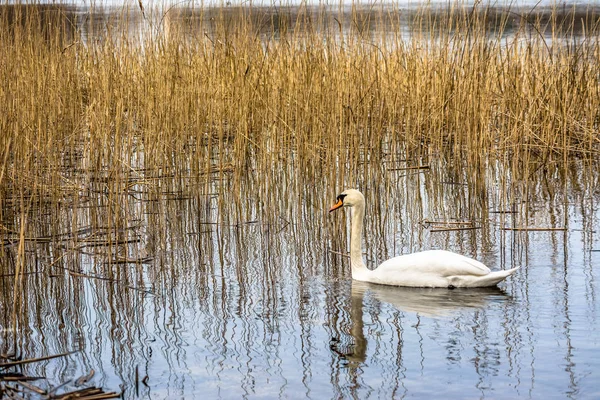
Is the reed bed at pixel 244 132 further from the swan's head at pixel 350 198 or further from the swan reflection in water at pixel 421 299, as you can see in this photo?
the swan reflection in water at pixel 421 299

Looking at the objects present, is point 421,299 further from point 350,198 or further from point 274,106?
point 274,106

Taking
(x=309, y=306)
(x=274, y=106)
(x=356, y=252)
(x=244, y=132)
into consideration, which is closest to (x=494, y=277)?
(x=356, y=252)

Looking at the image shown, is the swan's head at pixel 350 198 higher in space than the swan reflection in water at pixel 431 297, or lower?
higher

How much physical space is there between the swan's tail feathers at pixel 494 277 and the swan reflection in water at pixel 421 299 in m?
0.04

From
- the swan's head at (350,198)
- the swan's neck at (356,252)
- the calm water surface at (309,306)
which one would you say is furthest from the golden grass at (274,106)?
the swan's neck at (356,252)

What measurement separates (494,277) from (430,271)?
0.36 meters

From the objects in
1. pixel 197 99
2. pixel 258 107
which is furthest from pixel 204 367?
pixel 258 107

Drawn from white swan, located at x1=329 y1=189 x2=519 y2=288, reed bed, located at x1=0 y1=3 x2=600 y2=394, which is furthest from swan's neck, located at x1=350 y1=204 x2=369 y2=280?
reed bed, located at x1=0 y1=3 x2=600 y2=394

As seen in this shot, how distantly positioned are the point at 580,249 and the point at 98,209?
3411 millimetres

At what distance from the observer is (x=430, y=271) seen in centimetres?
521

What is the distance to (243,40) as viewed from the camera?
885 centimetres

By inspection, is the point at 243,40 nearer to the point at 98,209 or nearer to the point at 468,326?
the point at 98,209

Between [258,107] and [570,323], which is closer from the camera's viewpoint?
[570,323]

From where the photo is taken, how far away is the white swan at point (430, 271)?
16.7 ft
